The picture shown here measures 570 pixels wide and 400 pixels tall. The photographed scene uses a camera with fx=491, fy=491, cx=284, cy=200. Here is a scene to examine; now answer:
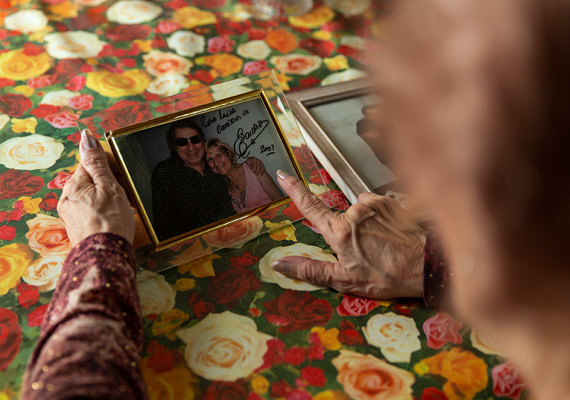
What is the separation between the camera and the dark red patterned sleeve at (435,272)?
934 mm

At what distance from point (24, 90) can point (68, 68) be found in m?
0.14

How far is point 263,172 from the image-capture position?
1.09 m

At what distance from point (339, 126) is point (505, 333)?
77 centimetres

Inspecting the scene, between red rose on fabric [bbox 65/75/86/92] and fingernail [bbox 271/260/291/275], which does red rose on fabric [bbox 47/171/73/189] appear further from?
fingernail [bbox 271/260/291/275]

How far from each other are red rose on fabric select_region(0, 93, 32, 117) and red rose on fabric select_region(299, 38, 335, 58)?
34.4 inches

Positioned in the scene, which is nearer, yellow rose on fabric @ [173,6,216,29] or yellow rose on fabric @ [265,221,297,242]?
yellow rose on fabric @ [265,221,297,242]

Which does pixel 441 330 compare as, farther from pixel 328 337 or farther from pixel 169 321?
pixel 169 321

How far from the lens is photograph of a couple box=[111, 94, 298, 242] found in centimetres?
99

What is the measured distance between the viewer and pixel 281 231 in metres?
1.10

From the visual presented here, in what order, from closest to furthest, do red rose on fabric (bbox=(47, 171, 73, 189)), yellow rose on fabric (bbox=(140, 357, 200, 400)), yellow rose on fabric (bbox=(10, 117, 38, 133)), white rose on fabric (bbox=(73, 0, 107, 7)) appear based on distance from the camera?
yellow rose on fabric (bbox=(140, 357, 200, 400))
red rose on fabric (bbox=(47, 171, 73, 189))
yellow rose on fabric (bbox=(10, 117, 38, 133))
white rose on fabric (bbox=(73, 0, 107, 7))

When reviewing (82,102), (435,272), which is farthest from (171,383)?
(82,102)

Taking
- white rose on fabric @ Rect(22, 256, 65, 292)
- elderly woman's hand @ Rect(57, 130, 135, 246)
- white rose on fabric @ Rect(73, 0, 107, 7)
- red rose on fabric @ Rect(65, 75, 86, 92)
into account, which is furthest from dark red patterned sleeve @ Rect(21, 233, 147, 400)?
white rose on fabric @ Rect(73, 0, 107, 7)

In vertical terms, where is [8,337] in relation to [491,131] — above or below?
below

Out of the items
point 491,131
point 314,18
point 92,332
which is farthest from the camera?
point 314,18
